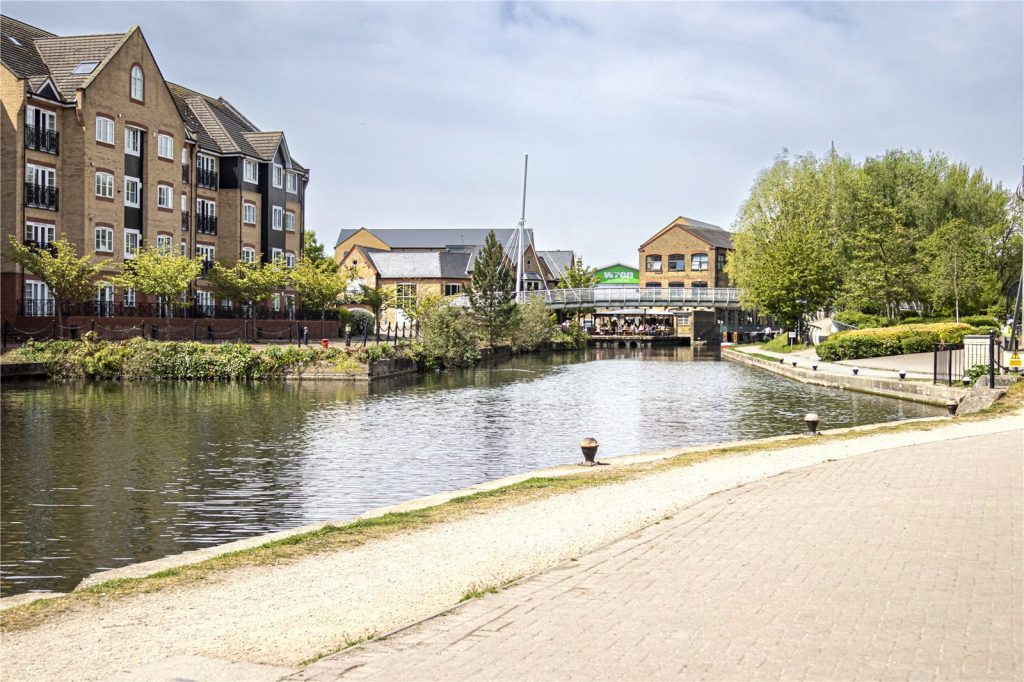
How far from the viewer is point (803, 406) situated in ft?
A: 106

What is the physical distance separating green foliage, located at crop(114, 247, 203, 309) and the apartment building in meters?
1.70

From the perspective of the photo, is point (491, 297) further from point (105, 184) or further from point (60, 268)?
point (60, 268)

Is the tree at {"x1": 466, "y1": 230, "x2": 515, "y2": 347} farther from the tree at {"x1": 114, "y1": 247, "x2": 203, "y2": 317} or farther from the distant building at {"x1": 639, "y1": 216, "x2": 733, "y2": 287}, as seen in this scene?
the distant building at {"x1": 639, "y1": 216, "x2": 733, "y2": 287}

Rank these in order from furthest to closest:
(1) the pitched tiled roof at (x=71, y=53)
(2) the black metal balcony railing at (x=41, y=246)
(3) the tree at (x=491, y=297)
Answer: (3) the tree at (x=491, y=297), (1) the pitched tiled roof at (x=71, y=53), (2) the black metal balcony railing at (x=41, y=246)

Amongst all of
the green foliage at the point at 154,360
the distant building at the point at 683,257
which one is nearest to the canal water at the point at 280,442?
the green foliage at the point at 154,360

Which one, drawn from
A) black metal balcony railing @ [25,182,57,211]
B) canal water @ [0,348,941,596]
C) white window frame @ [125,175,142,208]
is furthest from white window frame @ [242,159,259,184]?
canal water @ [0,348,941,596]

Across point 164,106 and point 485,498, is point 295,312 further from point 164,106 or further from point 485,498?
point 485,498

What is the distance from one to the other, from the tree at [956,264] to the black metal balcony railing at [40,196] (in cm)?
5024

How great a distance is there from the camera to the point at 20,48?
48125mm

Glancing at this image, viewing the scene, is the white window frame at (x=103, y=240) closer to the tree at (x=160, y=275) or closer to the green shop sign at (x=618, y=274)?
the tree at (x=160, y=275)

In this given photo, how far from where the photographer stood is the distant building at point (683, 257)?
11488 cm

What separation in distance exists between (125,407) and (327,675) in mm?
26697

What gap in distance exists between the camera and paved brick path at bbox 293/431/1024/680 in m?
6.13

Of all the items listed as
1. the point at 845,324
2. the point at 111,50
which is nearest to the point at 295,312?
the point at 111,50
